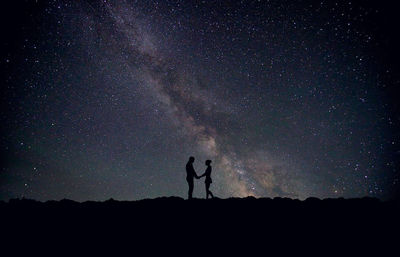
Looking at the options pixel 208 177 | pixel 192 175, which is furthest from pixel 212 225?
pixel 208 177

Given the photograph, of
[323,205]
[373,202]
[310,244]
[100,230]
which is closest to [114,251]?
[100,230]

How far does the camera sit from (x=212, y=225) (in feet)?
22.8

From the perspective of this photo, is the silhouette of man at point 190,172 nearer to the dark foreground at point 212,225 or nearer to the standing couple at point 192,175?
the standing couple at point 192,175

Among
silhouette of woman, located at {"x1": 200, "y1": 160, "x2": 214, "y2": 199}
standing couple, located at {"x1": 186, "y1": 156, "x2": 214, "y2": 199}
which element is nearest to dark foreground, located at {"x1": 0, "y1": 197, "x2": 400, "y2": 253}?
standing couple, located at {"x1": 186, "y1": 156, "x2": 214, "y2": 199}

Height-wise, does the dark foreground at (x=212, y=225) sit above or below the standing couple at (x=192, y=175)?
below

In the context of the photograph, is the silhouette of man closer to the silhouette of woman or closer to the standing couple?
the standing couple

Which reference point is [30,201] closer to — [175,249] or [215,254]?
[175,249]

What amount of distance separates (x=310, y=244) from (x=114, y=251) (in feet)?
18.0

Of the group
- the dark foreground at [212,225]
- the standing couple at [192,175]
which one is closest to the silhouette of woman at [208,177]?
the standing couple at [192,175]

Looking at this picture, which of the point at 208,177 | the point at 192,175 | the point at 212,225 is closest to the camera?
the point at 212,225

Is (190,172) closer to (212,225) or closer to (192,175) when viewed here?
(192,175)

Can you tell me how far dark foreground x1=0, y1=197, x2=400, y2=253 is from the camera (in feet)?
20.5

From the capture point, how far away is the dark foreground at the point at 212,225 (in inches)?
246

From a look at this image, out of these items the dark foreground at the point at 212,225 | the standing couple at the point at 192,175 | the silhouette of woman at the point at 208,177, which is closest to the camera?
the dark foreground at the point at 212,225
